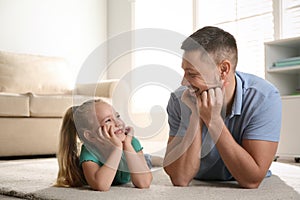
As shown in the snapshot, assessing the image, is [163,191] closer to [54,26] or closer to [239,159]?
[239,159]

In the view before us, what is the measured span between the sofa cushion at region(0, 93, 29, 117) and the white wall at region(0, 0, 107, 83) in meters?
1.37

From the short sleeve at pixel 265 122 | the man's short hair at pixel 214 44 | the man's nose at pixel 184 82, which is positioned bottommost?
the short sleeve at pixel 265 122

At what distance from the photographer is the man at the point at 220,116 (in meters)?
1.48

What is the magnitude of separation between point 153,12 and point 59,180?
12.9 feet

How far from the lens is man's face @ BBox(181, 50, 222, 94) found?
1468mm

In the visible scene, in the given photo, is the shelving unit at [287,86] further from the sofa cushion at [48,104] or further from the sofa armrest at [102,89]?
the sofa cushion at [48,104]

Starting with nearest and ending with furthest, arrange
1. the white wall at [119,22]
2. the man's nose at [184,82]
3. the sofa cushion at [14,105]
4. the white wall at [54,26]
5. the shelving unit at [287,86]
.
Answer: the man's nose at [184,82] < the shelving unit at [287,86] < the sofa cushion at [14,105] < the white wall at [54,26] < the white wall at [119,22]

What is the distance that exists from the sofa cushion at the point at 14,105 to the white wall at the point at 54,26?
1.37 meters

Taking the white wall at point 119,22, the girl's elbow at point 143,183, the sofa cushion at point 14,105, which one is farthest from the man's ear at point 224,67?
the white wall at point 119,22

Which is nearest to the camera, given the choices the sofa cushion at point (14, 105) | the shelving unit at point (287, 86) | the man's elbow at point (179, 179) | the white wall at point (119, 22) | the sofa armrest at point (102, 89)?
the man's elbow at point (179, 179)

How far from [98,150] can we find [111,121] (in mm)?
133

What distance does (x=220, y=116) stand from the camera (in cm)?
148

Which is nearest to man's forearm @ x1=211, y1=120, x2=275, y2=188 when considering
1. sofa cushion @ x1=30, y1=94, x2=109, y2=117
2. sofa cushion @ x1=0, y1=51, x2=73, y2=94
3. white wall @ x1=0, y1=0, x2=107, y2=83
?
sofa cushion @ x1=30, y1=94, x2=109, y2=117

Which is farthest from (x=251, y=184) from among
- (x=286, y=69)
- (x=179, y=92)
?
(x=286, y=69)
